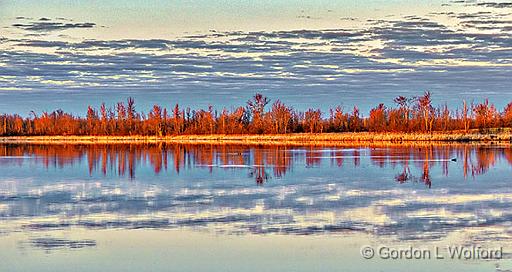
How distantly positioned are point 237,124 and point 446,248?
8139 cm

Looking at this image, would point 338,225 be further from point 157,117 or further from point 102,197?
point 157,117

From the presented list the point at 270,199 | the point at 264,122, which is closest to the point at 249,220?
the point at 270,199

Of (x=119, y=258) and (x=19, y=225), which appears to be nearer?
(x=119, y=258)

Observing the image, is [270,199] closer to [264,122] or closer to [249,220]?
[249,220]

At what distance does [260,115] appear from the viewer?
91.1 meters

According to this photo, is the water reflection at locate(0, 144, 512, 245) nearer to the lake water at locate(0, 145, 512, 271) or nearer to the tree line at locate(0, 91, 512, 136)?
the lake water at locate(0, 145, 512, 271)

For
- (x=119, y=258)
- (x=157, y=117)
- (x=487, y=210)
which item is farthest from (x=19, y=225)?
(x=157, y=117)

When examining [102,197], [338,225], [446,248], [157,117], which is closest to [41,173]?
[102,197]

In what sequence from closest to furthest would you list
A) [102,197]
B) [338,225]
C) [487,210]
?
[338,225], [487,210], [102,197]

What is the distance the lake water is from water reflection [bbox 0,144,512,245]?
0.02 m

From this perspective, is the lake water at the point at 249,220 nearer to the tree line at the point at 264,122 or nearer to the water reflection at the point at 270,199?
the water reflection at the point at 270,199

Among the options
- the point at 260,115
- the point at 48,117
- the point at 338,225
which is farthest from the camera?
the point at 48,117

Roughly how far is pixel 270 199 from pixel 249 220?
9.79 feet

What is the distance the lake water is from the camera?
961 cm
